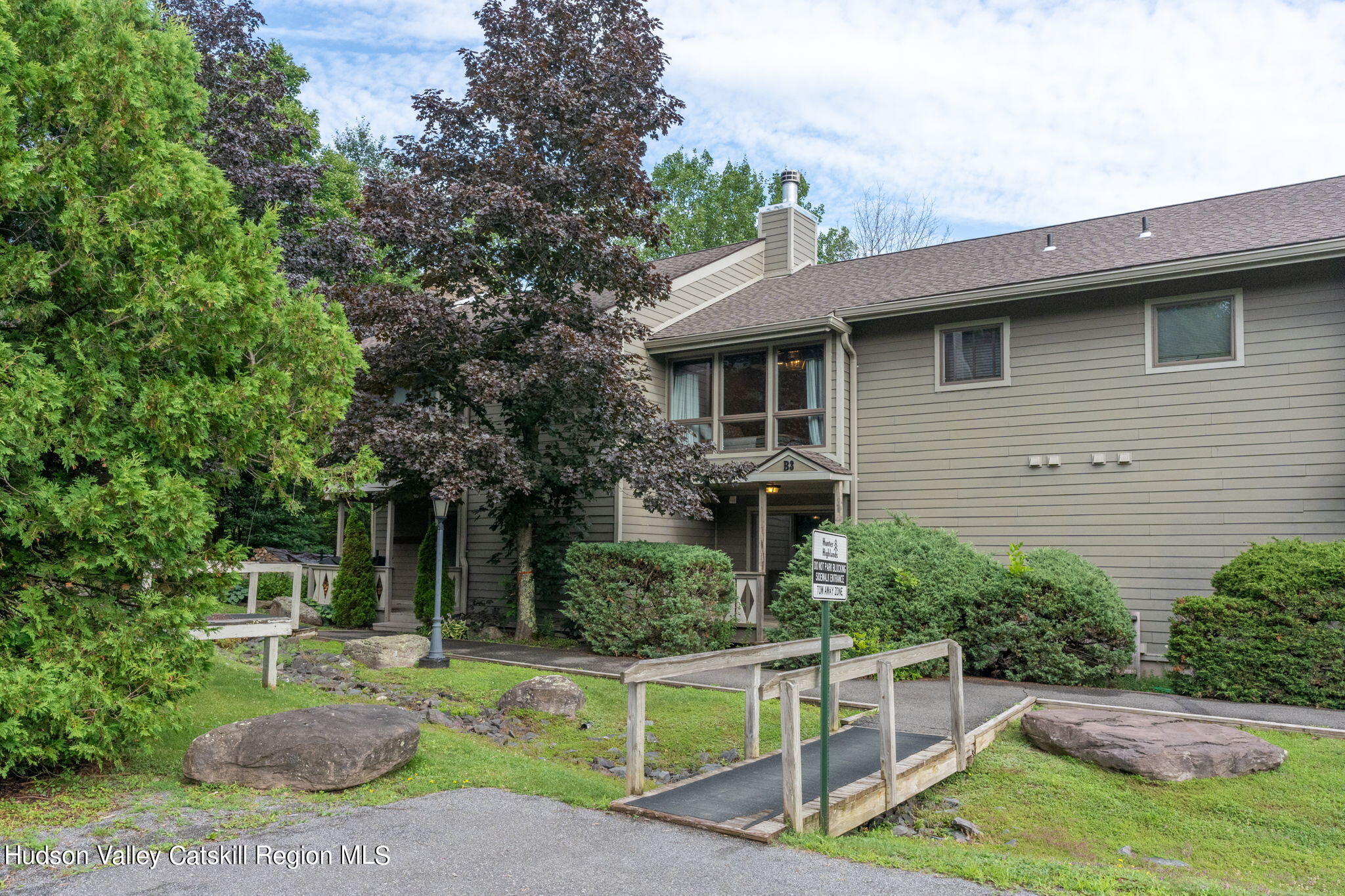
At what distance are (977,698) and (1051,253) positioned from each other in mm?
8305

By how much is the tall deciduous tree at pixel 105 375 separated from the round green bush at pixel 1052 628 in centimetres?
849

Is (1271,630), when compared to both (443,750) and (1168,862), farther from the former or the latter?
(443,750)

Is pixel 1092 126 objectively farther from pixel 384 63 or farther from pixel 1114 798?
pixel 1114 798

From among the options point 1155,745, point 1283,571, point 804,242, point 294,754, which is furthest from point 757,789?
point 804,242

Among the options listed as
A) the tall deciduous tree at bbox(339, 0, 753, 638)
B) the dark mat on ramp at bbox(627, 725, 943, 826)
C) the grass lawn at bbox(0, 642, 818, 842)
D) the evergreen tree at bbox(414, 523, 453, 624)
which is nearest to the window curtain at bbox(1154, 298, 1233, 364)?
the tall deciduous tree at bbox(339, 0, 753, 638)

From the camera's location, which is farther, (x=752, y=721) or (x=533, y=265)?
(x=533, y=265)

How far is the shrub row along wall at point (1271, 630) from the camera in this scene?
9477 mm

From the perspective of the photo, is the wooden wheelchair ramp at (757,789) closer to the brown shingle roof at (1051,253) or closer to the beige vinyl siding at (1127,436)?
the beige vinyl siding at (1127,436)

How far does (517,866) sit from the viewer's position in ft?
15.1

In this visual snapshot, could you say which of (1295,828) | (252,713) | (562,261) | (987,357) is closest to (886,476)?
(987,357)

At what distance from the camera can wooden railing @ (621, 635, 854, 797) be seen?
5891 millimetres

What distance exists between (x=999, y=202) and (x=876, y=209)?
6.52 metres

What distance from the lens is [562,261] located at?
45.5 feet

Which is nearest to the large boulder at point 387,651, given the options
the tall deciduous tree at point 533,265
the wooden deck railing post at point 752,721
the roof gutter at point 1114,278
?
the tall deciduous tree at point 533,265
